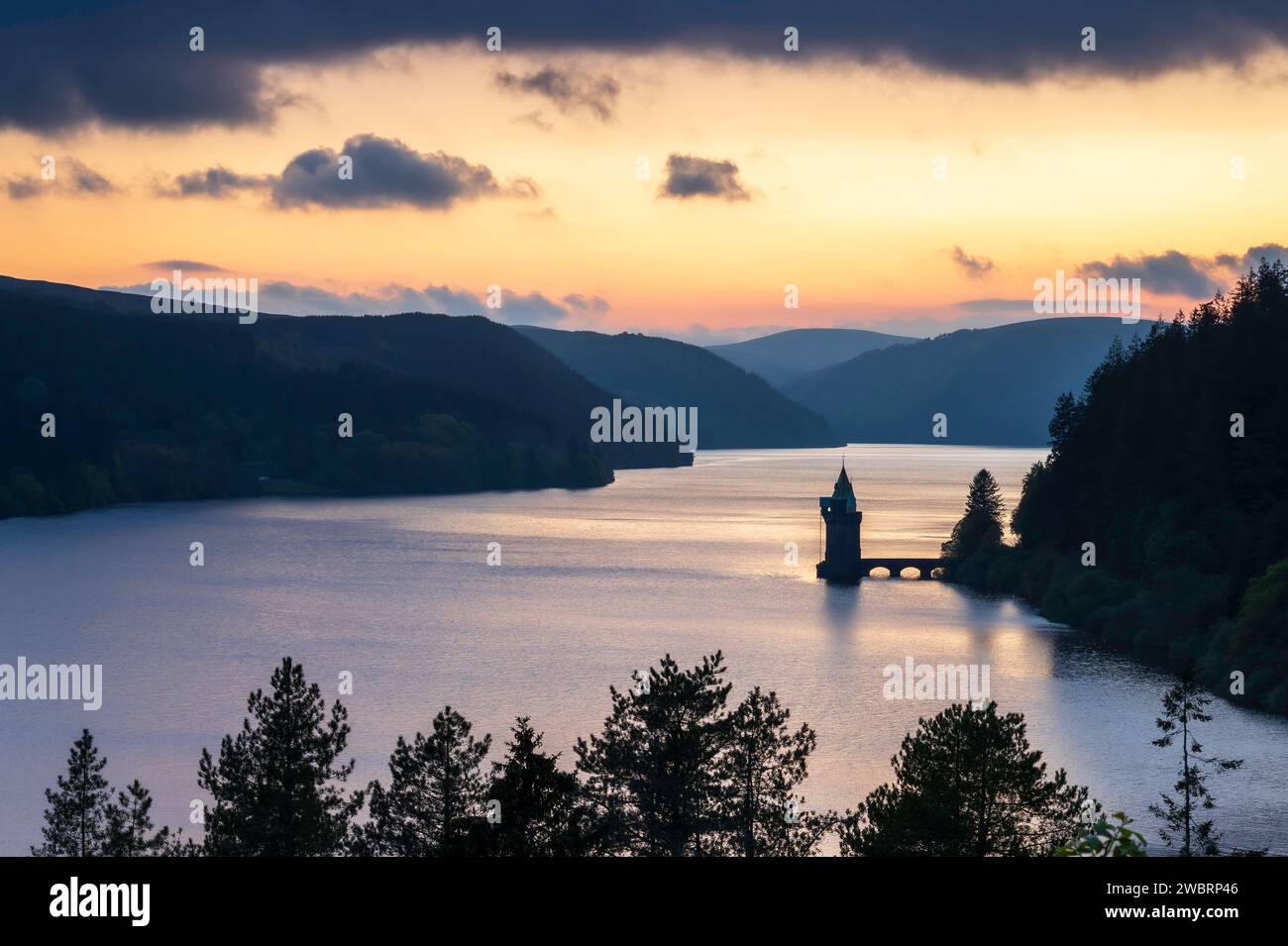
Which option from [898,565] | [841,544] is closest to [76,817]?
[841,544]

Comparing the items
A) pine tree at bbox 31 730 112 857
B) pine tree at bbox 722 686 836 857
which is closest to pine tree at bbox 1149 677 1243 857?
pine tree at bbox 722 686 836 857

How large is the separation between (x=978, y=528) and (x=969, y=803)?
3409 inches

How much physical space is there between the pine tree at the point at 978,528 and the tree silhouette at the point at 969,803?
7957 centimetres

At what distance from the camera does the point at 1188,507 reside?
8231 centimetres

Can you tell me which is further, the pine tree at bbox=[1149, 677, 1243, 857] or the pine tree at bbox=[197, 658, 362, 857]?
the pine tree at bbox=[1149, 677, 1243, 857]

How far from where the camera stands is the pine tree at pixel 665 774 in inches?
1243

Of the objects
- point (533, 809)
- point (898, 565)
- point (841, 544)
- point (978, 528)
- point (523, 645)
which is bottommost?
point (523, 645)

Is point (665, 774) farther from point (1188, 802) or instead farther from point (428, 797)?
point (1188, 802)

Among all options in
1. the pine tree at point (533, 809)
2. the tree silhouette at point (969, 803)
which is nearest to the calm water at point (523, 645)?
the tree silhouette at point (969, 803)

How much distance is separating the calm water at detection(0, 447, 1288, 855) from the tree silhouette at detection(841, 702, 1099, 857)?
32.4 ft

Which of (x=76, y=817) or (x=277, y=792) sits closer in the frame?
(x=277, y=792)

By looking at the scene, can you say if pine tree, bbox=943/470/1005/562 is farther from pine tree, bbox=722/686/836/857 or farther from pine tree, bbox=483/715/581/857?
pine tree, bbox=483/715/581/857

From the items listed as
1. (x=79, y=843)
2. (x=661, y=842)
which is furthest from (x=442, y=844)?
Result: (x=79, y=843)

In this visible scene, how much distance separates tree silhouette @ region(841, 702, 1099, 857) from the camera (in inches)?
1271
